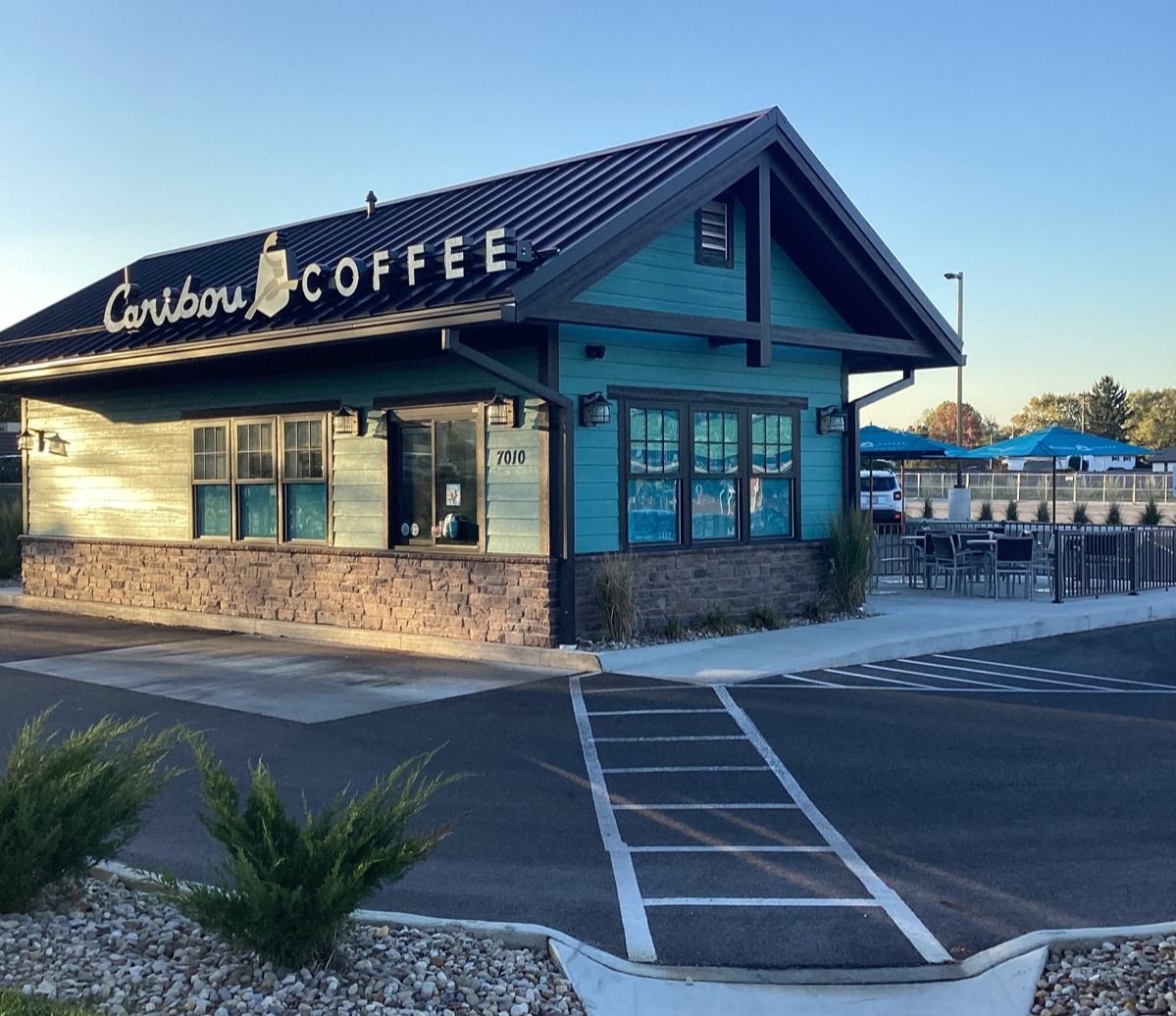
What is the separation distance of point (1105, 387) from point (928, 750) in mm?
99534

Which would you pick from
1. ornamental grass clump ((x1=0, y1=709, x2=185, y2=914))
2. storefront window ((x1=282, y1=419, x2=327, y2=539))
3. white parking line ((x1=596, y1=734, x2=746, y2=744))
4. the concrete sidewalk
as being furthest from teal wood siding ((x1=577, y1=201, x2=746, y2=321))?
ornamental grass clump ((x1=0, y1=709, x2=185, y2=914))

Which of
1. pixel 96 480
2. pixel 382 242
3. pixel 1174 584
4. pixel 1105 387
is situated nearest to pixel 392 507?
pixel 382 242

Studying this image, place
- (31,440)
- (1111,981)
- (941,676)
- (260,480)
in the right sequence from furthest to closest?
(31,440), (260,480), (941,676), (1111,981)

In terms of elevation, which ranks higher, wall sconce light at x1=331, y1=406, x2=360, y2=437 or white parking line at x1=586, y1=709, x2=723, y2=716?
wall sconce light at x1=331, y1=406, x2=360, y2=437

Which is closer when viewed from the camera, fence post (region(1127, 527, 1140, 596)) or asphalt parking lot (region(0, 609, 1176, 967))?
asphalt parking lot (region(0, 609, 1176, 967))

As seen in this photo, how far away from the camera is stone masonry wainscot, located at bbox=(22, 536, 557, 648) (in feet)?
46.5

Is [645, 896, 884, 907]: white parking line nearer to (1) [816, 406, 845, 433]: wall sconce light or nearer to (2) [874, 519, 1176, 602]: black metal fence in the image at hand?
(1) [816, 406, 845, 433]: wall sconce light

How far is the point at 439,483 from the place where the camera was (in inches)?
594

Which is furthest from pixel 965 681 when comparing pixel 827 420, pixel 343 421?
pixel 343 421

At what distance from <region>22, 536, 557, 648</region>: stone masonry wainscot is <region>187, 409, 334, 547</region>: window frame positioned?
18cm

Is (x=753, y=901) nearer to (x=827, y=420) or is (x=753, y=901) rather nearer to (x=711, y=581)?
(x=711, y=581)

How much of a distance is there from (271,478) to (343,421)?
185 centimetres

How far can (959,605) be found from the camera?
18188 millimetres

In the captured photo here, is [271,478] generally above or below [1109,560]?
above
